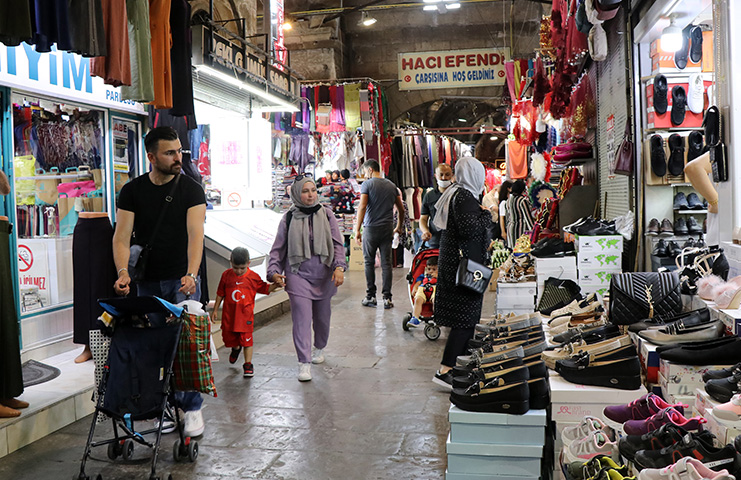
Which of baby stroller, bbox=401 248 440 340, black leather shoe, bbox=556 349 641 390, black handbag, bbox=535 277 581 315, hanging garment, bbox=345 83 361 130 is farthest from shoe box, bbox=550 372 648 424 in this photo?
hanging garment, bbox=345 83 361 130

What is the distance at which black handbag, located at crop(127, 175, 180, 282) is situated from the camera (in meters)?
3.95

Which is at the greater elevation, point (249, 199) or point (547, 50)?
point (547, 50)

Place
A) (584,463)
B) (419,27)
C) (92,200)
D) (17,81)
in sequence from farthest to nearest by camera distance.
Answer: (419,27) < (92,200) < (17,81) < (584,463)

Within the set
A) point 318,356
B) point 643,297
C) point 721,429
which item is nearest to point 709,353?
point 721,429

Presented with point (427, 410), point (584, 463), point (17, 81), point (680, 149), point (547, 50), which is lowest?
point (427, 410)

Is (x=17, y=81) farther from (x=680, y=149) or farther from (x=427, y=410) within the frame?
(x=680, y=149)

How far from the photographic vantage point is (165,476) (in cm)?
333

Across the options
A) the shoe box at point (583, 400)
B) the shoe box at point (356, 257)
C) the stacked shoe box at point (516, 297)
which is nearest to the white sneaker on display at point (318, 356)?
the stacked shoe box at point (516, 297)

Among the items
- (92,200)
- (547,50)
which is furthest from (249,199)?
(547,50)

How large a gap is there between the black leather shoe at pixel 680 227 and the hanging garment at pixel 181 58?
4.33 meters

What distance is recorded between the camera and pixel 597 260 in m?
6.04

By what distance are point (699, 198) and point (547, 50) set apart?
10.1ft

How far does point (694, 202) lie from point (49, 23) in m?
5.22

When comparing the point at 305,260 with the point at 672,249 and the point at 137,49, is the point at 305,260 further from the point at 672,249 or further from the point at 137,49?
the point at 672,249
